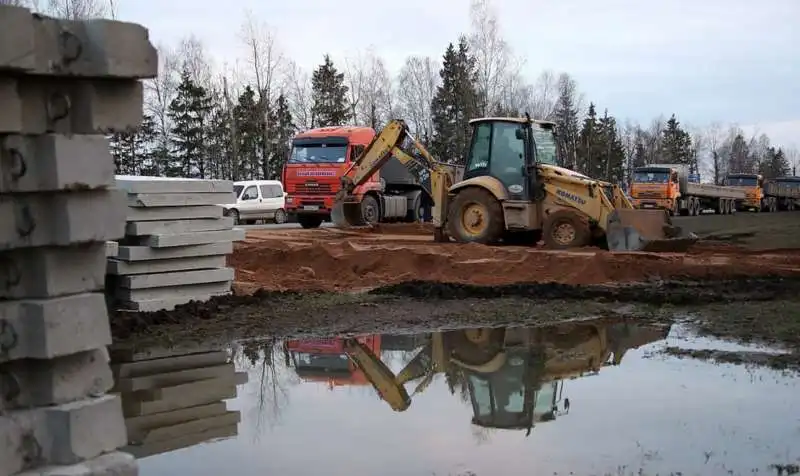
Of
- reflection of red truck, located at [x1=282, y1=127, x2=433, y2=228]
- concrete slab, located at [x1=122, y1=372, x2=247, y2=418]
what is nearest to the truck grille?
reflection of red truck, located at [x1=282, y1=127, x2=433, y2=228]

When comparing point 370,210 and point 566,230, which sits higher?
point 370,210

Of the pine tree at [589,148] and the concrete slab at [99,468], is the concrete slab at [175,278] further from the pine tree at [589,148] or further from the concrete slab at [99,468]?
the pine tree at [589,148]

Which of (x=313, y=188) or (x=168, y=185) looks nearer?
(x=168, y=185)

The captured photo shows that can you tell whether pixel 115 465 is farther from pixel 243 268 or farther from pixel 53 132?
pixel 243 268

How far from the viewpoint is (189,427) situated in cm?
670

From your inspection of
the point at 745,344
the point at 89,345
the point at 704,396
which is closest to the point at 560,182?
the point at 745,344

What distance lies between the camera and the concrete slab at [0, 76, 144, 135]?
3.70 meters

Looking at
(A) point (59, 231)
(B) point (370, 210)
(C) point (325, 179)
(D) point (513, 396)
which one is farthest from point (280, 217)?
(A) point (59, 231)

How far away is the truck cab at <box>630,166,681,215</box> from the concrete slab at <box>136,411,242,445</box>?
126ft

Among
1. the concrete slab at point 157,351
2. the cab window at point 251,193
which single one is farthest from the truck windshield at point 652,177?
the concrete slab at point 157,351

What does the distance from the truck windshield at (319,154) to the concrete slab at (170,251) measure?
16.5 meters

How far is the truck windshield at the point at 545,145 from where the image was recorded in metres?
18.3

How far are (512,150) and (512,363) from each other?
33.8 ft

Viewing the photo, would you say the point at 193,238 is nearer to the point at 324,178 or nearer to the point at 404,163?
the point at 404,163
